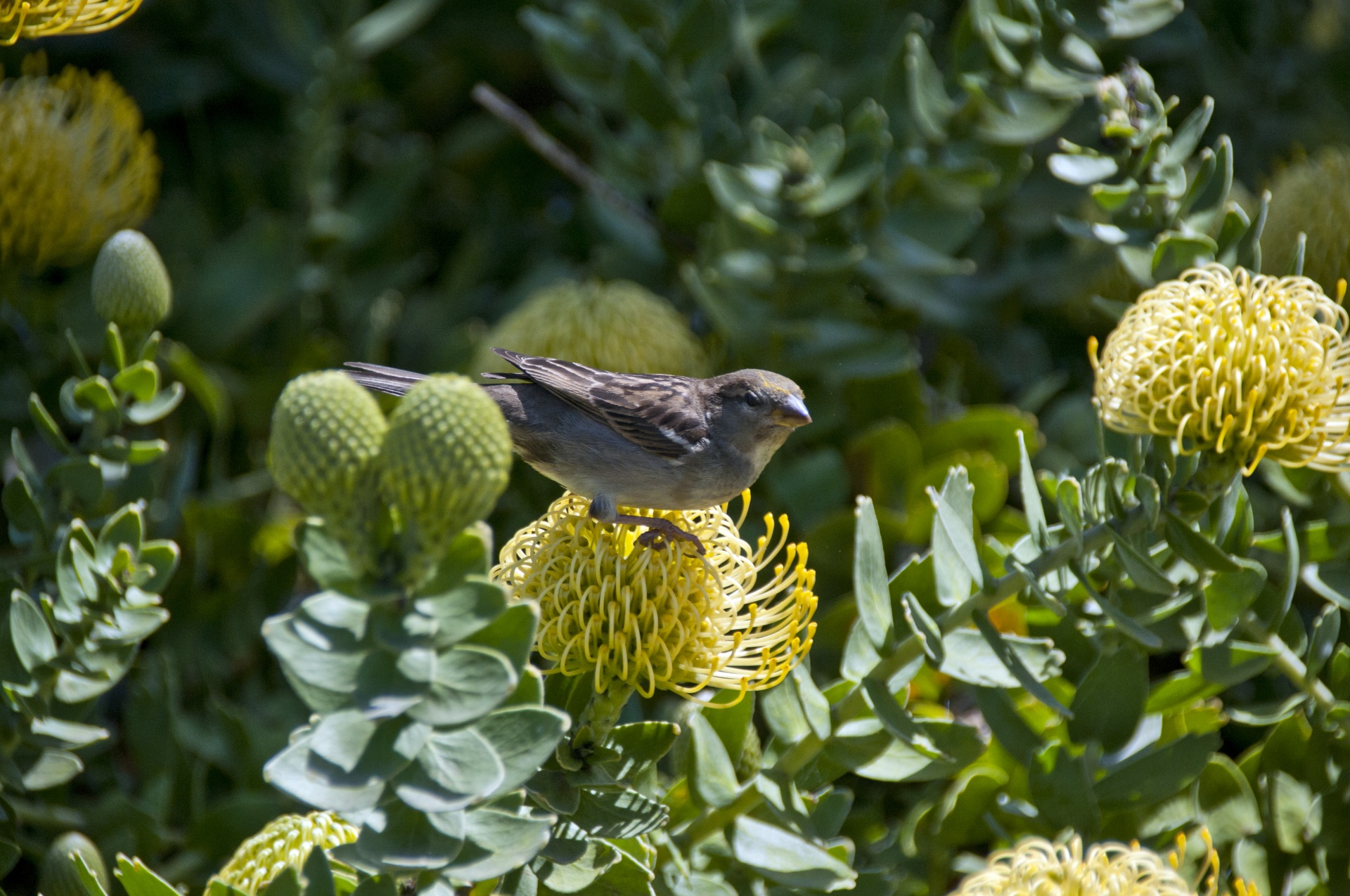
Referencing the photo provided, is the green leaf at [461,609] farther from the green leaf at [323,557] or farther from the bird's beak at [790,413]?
the bird's beak at [790,413]

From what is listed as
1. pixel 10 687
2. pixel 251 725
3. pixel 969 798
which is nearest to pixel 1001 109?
pixel 969 798

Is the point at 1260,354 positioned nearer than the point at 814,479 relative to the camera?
Yes

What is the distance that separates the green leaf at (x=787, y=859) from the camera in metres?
1.87

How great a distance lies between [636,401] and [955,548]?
0.78 metres

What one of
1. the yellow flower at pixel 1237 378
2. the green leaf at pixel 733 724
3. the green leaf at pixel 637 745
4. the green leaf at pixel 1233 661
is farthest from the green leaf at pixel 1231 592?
the green leaf at pixel 637 745

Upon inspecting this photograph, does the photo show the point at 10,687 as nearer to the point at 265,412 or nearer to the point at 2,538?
the point at 2,538

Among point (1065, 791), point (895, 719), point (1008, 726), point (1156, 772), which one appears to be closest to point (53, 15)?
point (895, 719)

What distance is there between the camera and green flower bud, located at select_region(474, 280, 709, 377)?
121 inches

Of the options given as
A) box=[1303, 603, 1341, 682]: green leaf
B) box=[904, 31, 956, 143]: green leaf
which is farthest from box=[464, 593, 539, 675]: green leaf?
box=[904, 31, 956, 143]: green leaf

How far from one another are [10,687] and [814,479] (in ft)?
5.91

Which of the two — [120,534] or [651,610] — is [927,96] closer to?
[651,610]

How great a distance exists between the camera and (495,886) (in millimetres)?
1774

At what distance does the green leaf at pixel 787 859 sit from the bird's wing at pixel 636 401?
73 cm

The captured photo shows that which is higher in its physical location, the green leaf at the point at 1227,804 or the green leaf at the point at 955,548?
the green leaf at the point at 955,548
